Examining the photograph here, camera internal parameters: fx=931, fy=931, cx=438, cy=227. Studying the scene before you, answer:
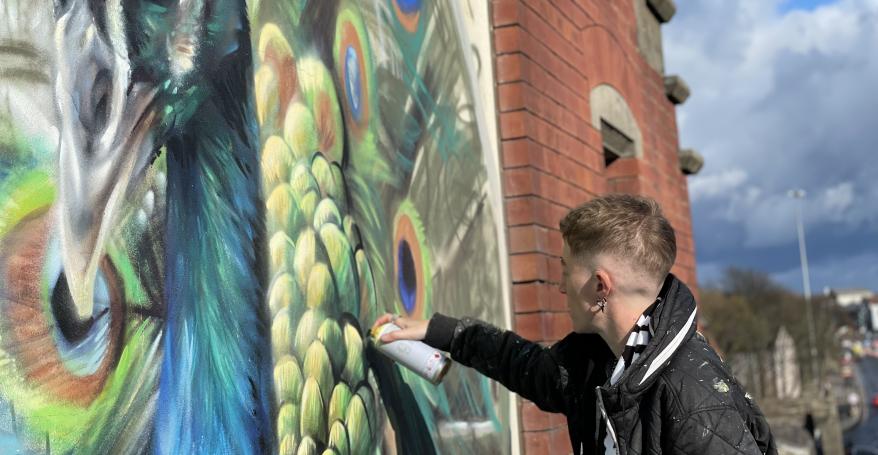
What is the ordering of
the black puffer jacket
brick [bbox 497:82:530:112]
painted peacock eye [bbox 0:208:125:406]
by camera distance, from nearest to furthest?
1. painted peacock eye [bbox 0:208:125:406]
2. the black puffer jacket
3. brick [bbox 497:82:530:112]

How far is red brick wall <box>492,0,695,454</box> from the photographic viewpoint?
386cm

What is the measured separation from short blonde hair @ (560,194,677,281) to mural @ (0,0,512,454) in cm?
72

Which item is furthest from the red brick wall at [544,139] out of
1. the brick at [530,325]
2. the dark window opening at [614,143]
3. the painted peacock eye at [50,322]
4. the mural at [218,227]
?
the painted peacock eye at [50,322]

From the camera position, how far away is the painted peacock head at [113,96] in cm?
165

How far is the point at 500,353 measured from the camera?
8.72ft

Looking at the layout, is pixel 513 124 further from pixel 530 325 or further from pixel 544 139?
pixel 530 325

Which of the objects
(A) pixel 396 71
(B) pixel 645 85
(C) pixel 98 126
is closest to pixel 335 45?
(A) pixel 396 71

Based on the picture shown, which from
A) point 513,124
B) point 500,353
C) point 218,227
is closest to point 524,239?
point 513,124

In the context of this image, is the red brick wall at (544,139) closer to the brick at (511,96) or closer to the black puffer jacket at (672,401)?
the brick at (511,96)

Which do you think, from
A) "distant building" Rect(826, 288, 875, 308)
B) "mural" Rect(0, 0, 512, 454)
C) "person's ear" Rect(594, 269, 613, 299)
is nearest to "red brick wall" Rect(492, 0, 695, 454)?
"mural" Rect(0, 0, 512, 454)

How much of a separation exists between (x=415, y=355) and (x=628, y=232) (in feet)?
2.48

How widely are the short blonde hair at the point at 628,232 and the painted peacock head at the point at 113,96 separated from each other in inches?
36.0

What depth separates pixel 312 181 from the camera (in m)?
2.44

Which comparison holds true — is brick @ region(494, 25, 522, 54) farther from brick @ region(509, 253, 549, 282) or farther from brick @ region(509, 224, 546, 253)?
brick @ region(509, 253, 549, 282)
